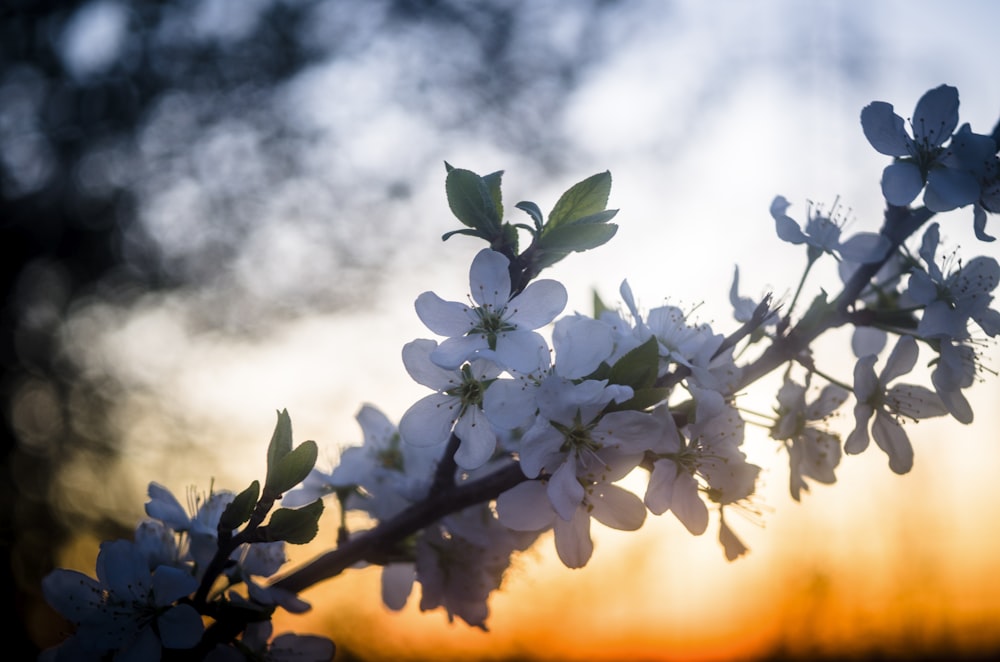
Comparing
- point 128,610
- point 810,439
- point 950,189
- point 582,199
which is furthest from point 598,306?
point 128,610

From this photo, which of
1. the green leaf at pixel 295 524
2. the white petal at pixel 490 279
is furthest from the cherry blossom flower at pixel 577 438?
the green leaf at pixel 295 524

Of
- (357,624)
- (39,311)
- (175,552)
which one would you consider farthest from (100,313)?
(175,552)

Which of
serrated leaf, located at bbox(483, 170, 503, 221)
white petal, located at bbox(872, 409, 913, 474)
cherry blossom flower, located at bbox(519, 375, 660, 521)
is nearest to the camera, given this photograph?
cherry blossom flower, located at bbox(519, 375, 660, 521)

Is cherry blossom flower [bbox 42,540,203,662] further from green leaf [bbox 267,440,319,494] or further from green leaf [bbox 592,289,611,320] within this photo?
green leaf [bbox 592,289,611,320]

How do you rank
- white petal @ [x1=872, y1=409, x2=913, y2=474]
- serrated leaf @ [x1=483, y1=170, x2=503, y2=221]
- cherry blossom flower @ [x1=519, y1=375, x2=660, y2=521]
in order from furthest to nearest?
white petal @ [x1=872, y1=409, x2=913, y2=474]
serrated leaf @ [x1=483, y1=170, x2=503, y2=221]
cherry blossom flower @ [x1=519, y1=375, x2=660, y2=521]

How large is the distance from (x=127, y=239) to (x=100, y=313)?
50 centimetres

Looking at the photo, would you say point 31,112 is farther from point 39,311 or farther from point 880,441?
point 880,441

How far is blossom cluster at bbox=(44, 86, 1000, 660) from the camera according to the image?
2.52 ft

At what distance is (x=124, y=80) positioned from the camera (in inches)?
197

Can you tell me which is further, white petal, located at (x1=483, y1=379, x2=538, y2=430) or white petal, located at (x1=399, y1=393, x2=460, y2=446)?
white petal, located at (x1=399, y1=393, x2=460, y2=446)

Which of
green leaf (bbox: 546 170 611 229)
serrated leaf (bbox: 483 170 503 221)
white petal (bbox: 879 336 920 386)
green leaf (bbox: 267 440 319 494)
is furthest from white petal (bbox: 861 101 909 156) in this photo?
green leaf (bbox: 267 440 319 494)

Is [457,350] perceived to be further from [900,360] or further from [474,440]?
[900,360]

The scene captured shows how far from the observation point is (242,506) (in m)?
0.78

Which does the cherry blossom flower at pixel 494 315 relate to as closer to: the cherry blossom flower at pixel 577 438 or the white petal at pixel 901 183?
the cherry blossom flower at pixel 577 438
